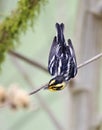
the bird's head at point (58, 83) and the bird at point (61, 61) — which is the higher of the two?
the bird at point (61, 61)

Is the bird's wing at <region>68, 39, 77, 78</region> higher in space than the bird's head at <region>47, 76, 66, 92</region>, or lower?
higher

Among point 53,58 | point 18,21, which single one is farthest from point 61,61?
point 18,21

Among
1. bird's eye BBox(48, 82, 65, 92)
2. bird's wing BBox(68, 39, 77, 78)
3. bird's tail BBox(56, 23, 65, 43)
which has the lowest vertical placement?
bird's eye BBox(48, 82, 65, 92)

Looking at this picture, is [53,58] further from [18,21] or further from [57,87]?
[18,21]

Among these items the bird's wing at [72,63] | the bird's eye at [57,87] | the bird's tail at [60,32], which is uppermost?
the bird's tail at [60,32]

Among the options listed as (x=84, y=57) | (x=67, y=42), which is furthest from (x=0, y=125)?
(x=67, y=42)

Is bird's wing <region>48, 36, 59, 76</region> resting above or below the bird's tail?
below

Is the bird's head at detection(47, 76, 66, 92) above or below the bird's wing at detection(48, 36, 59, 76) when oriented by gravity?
below

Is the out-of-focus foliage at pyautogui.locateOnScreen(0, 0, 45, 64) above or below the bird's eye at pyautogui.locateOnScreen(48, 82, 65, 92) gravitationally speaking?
above

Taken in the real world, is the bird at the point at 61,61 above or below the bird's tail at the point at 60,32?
below
